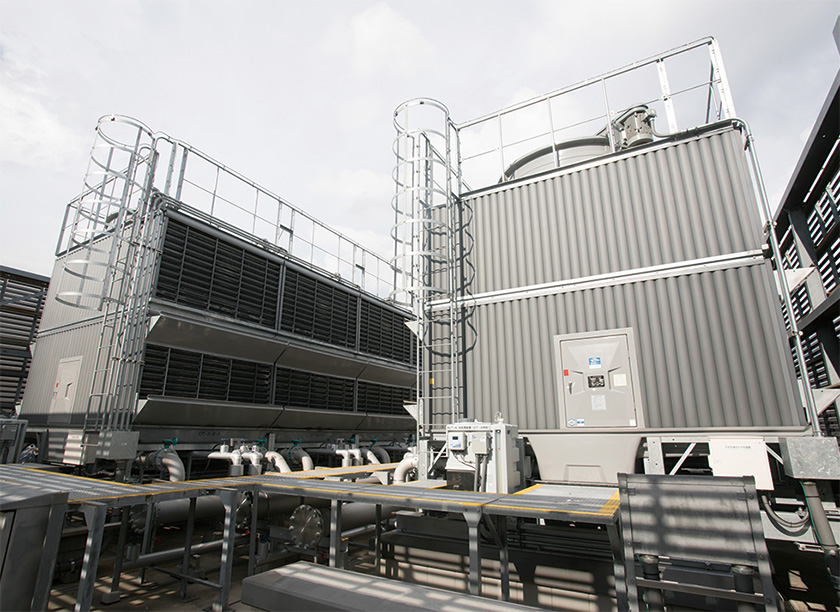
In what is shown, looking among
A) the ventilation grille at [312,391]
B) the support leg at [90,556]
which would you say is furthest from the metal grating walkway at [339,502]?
the ventilation grille at [312,391]

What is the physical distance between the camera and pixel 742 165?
7.82 metres

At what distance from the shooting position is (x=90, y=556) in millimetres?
5250

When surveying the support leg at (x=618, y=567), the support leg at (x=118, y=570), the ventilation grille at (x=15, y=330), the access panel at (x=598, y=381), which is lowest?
the support leg at (x=118, y=570)

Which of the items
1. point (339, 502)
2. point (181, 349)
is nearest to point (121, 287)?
point (181, 349)

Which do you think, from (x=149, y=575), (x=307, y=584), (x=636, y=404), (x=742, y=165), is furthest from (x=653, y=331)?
(x=149, y=575)

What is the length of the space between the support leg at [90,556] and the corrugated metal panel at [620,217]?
782cm

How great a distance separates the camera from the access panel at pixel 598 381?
786cm

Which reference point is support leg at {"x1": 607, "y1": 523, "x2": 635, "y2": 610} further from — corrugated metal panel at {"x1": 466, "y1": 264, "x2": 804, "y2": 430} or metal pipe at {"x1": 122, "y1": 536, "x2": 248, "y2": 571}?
metal pipe at {"x1": 122, "y1": 536, "x2": 248, "y2": 571}

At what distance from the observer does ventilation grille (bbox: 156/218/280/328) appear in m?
11.5

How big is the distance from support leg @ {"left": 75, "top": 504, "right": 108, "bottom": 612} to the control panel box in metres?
5.09

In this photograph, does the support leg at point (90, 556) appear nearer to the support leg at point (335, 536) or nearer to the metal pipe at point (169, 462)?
the support leg at point (335, 536)

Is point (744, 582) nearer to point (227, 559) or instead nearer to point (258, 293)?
point (227, 559)

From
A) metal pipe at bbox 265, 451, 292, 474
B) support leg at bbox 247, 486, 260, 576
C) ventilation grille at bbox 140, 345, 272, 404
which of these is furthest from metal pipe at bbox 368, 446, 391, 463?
support leg at bbox 247, 486, 260, 576

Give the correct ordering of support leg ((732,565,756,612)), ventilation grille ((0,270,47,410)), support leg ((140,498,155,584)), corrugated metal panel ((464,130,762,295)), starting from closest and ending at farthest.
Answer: support leg ((732,565,756,612)), support leg ((140,498,155,584)), corrugated metal panel ((464,130,762,295)), ventilation grille ((0,270,47,410))
